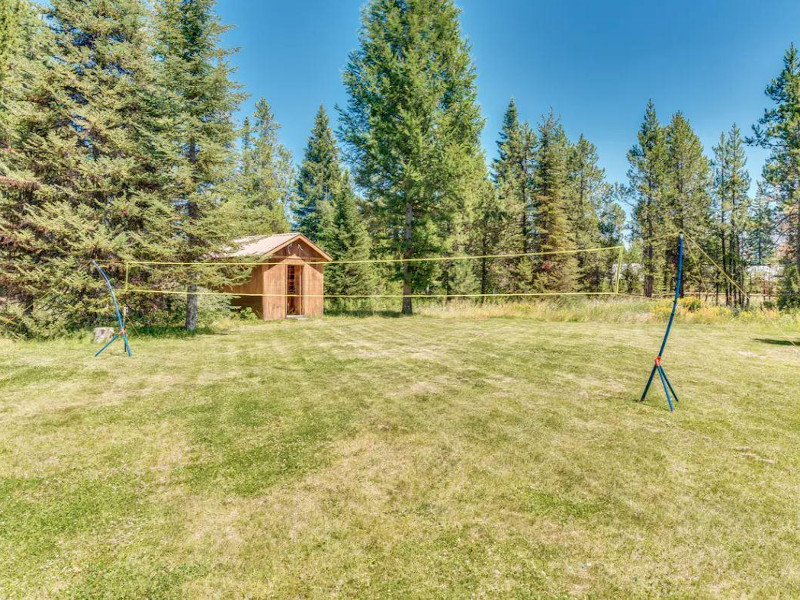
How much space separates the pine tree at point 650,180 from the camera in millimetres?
29812

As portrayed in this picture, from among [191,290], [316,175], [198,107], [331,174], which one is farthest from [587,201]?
[191,290]

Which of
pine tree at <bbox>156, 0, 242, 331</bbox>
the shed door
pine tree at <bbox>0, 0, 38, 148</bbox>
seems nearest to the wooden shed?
the shed door

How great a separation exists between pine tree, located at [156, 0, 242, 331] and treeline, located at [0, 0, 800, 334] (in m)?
0.06

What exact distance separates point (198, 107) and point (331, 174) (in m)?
25.2

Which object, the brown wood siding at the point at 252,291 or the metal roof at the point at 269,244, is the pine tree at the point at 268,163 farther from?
the brown wood siding at the point at 252,291

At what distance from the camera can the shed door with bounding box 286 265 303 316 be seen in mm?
20047

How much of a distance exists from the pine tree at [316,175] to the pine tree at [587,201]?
2157 centimetres

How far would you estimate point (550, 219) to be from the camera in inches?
1043

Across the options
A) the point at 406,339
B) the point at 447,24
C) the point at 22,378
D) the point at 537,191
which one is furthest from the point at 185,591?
the point at 537,191

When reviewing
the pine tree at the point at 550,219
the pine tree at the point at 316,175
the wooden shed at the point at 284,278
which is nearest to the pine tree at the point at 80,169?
the wooden shed at the point at 284,278

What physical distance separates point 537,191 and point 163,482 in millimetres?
27658

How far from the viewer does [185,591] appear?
250 centimetres

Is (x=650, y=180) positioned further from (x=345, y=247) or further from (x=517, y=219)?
(x=345, y=247)

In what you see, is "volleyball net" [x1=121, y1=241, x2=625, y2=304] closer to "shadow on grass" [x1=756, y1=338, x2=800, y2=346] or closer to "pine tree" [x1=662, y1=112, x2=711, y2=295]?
"shadow on grass" [x1=756, y1=338, x2=800, y2=346]
